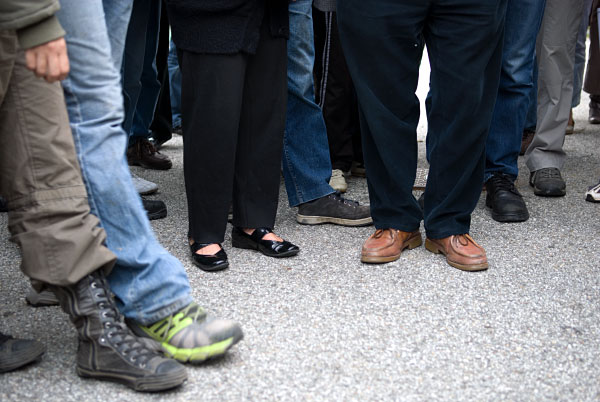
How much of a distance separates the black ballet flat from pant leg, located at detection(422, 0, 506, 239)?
1.74 ft

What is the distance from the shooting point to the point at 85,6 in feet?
6.15

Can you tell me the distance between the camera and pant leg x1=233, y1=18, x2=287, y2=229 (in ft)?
8.95

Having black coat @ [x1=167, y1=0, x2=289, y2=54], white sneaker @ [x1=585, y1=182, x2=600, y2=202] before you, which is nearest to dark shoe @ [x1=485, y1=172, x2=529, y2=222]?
white sneaker @ [x1=585, y1=182, x2=600, y2=202]

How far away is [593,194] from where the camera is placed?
3.54 meters

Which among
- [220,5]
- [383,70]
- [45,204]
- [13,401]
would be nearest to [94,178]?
[45,204]

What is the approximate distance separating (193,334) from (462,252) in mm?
1125

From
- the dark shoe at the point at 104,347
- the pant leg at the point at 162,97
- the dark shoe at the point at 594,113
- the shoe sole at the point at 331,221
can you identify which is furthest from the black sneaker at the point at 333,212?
the dark shoe at the point at 594,113

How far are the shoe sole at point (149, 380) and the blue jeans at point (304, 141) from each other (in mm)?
1538

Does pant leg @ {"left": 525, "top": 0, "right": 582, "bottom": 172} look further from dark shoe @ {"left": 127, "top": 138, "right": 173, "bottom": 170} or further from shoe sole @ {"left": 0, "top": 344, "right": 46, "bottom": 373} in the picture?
shoe sole @ {"left": 0, "top": 344, "right": 46, "bottom": 373}

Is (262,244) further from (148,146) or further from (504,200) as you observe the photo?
(148,146)

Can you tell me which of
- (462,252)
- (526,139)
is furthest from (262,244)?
(526,139)

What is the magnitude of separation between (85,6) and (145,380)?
0.93 metres

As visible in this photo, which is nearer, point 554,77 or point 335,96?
point 554,77

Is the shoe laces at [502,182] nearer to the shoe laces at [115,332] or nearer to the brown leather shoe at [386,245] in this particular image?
the brown leather shoe at [386,245]
